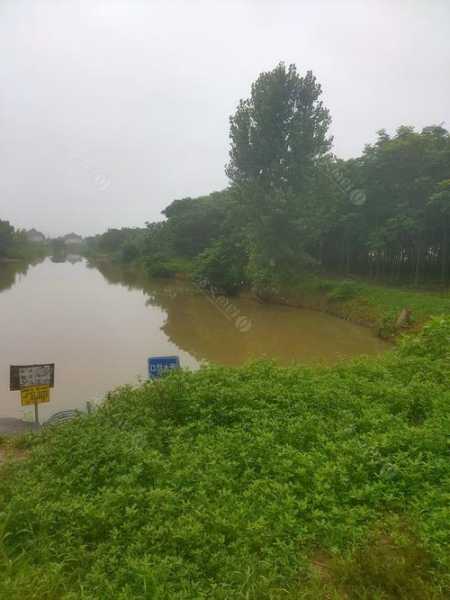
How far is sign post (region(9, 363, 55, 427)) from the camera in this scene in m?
4.98

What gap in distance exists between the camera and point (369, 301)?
15.0 meters

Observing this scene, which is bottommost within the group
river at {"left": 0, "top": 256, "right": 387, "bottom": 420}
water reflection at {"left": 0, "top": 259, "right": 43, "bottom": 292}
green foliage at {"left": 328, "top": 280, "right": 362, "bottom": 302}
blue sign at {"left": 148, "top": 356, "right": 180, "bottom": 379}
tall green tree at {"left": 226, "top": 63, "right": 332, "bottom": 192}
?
river at {"left": 0, "top": 256, "right": 387, "bottom": 420}

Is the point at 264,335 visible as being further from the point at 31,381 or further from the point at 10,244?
the point at 10,244

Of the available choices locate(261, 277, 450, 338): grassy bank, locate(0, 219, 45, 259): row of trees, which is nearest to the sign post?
locate(261, 277, 450, 338): grassy bank

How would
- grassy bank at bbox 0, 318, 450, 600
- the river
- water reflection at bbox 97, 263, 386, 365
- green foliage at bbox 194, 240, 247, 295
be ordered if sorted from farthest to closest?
1. green foliage at bbox 194, 240, 247, 295
2. water reflection at bbox 97, 263, 386, 365
3. the river
4. grassy bank at bbox 0, 318, 450, 600

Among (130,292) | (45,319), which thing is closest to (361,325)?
(45,319)

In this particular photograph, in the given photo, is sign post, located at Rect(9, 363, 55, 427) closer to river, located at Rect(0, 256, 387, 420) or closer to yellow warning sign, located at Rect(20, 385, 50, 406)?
yellow warning sign, located at Rect(20, 385, 50, 406)

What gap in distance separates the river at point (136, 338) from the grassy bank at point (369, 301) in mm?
596

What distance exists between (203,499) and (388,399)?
2.68 m

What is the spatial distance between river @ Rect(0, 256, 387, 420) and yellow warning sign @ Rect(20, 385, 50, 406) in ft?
4.02

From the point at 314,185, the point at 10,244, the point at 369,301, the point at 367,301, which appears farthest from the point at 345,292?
the point at 10,244

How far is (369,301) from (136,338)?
28.5 feet

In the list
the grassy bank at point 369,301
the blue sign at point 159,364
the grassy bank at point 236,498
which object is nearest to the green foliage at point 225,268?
the grassy bank at point 369,301

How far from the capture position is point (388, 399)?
4.65 metres
